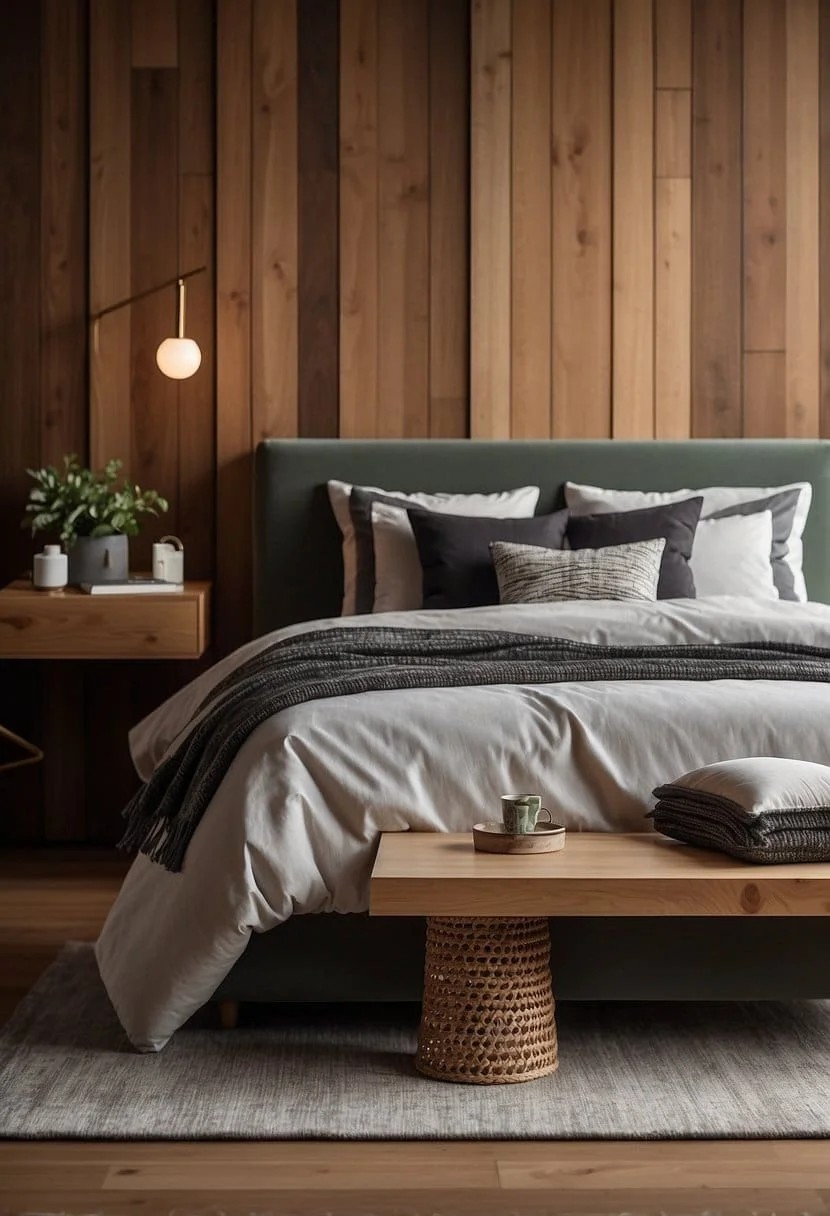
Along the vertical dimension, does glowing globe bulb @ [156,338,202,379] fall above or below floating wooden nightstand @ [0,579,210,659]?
above

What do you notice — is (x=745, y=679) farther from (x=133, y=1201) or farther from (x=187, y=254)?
(x=187, y=254)

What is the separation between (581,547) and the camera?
431cm

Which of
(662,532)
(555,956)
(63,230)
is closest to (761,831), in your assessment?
(555,956)

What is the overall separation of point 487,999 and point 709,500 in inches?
93.0

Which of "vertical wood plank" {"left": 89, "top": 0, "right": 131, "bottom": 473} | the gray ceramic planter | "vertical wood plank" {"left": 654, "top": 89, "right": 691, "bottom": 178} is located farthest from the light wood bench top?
"vertical wood plank" {"left": 654, "top": 89, "right": 691, "bottom": 178}

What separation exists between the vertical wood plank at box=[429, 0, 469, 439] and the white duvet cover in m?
2.12

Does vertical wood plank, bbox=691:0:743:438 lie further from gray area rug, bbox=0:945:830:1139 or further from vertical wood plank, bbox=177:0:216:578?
gray area rug, bbox=0:945:830:1139

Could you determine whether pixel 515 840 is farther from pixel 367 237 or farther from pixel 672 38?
pixel 672 38

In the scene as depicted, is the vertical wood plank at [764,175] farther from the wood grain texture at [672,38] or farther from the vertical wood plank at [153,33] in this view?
the vertical wood plank at [153,33]

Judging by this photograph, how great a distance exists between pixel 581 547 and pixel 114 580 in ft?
4.58

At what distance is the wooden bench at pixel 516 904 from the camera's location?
231 cm

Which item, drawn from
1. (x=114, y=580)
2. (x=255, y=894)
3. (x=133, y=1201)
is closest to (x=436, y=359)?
(x=114, y=580)

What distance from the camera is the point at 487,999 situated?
2.47 metres

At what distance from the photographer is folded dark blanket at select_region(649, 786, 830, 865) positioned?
93.4 inches
